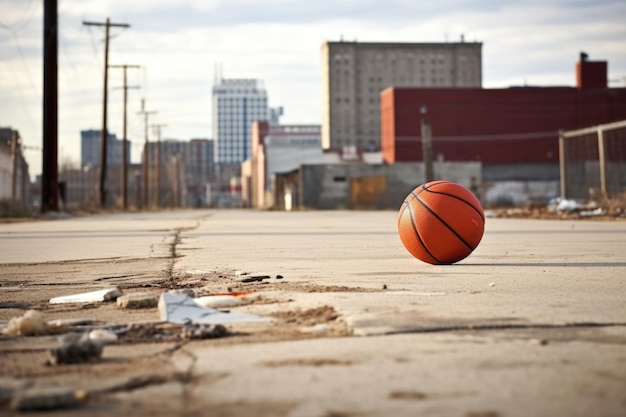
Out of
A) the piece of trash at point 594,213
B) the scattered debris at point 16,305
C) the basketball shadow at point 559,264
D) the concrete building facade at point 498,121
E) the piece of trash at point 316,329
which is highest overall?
the concrete building facade at point 498,121

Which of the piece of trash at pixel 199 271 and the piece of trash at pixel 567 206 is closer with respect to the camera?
the piece of trash at pixel 199 271

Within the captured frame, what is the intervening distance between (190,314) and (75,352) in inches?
71.5

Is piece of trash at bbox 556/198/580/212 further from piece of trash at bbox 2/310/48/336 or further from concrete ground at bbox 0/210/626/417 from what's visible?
piece of trash at bbox 2/310/48/336

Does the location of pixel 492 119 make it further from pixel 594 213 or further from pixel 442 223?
pixel 442 223

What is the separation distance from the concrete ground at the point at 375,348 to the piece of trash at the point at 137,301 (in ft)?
0.62

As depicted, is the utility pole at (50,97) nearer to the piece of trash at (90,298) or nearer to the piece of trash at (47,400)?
the piece of trash at (90,298)

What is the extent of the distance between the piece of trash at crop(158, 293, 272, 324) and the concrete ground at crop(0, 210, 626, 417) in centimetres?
18

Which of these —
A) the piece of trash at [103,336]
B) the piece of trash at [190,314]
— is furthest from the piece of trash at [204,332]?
the piece of trash at [190,314]

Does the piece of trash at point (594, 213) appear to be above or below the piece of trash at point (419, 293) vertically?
above

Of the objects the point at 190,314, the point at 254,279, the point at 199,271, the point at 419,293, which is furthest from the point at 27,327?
the point at 199,271

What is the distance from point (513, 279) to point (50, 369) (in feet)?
18.9

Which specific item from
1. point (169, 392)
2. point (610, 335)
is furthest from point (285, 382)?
point (610, 335)

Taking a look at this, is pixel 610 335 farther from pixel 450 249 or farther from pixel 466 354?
pixel 450 249

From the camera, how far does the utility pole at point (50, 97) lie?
45469 millimetres
